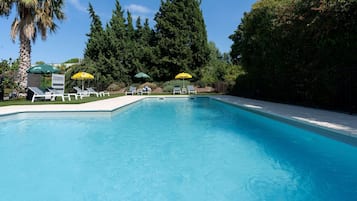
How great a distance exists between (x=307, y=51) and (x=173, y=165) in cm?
770

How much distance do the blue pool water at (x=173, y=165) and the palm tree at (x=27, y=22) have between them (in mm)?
8618

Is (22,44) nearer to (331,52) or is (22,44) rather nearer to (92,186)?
(92,186)

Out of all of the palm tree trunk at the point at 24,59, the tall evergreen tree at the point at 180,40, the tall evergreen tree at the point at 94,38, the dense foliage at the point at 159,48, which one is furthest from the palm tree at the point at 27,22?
the tall evergreen tree at the point at 180,40

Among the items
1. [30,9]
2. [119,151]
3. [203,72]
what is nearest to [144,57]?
[203,72]

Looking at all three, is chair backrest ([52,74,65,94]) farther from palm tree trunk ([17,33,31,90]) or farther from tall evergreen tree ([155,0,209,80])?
tall evergreen tree ([155,0,209,80])

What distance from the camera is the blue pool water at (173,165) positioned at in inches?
101

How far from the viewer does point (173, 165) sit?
3457 mm

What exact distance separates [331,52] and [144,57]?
20.7m

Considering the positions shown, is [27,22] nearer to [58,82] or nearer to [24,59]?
[24,59]

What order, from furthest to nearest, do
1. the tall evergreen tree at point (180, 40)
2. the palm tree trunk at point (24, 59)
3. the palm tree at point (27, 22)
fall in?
the tall evergreen tree at point (180, 40), the palm tree trunk at point (24, 59), the palm tree at point (27, 22)

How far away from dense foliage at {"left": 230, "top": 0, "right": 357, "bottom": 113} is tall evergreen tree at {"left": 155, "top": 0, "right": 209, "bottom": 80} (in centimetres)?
A: 1240

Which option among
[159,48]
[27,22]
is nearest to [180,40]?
[159,48]

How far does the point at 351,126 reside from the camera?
16.0ft

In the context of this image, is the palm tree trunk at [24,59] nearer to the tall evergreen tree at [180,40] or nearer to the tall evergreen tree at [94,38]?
the tall evergreen tree at [94,38]
